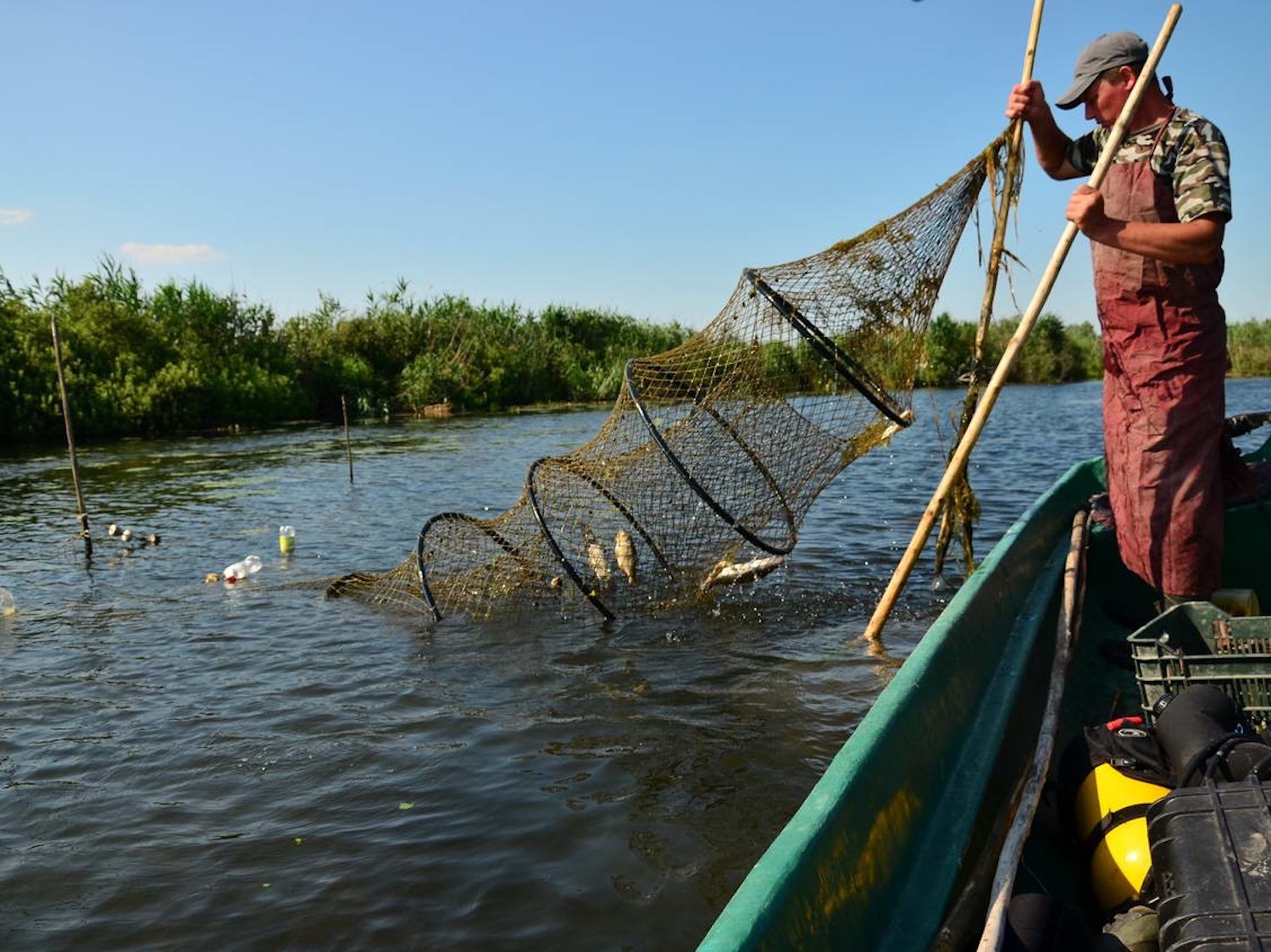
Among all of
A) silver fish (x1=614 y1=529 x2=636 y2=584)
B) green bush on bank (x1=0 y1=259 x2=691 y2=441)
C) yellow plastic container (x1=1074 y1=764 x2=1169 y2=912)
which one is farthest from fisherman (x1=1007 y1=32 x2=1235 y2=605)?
green bush on bank (x1=0 y1=259 x2=691 y2=441)

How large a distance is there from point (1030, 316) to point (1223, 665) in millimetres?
1505

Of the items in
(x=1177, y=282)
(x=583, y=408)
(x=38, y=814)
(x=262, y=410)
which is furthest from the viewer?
(x=583, y=408)

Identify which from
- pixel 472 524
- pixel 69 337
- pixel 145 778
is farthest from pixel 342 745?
pixel 69 337

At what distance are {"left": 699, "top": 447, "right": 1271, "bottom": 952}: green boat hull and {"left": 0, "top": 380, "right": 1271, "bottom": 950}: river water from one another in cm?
123

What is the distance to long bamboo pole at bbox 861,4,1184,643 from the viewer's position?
325cm

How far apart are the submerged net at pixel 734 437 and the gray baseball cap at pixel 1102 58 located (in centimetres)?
145

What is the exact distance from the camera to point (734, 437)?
597cm

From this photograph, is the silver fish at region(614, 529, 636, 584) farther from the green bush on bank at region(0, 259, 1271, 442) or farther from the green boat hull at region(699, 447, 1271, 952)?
the green bush on bank at region(0, 259, 1271, 442)

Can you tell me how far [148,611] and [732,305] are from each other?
589 centimetres

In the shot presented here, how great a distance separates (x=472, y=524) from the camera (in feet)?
23.5

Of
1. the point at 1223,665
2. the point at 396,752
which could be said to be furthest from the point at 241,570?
the point at 1223,665

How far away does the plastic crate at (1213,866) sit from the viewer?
5.69 feet

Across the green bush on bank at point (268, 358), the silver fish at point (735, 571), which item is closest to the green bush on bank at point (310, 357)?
the green bush on bank at point (268, 358)

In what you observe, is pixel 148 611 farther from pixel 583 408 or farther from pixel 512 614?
pixel 583 408
